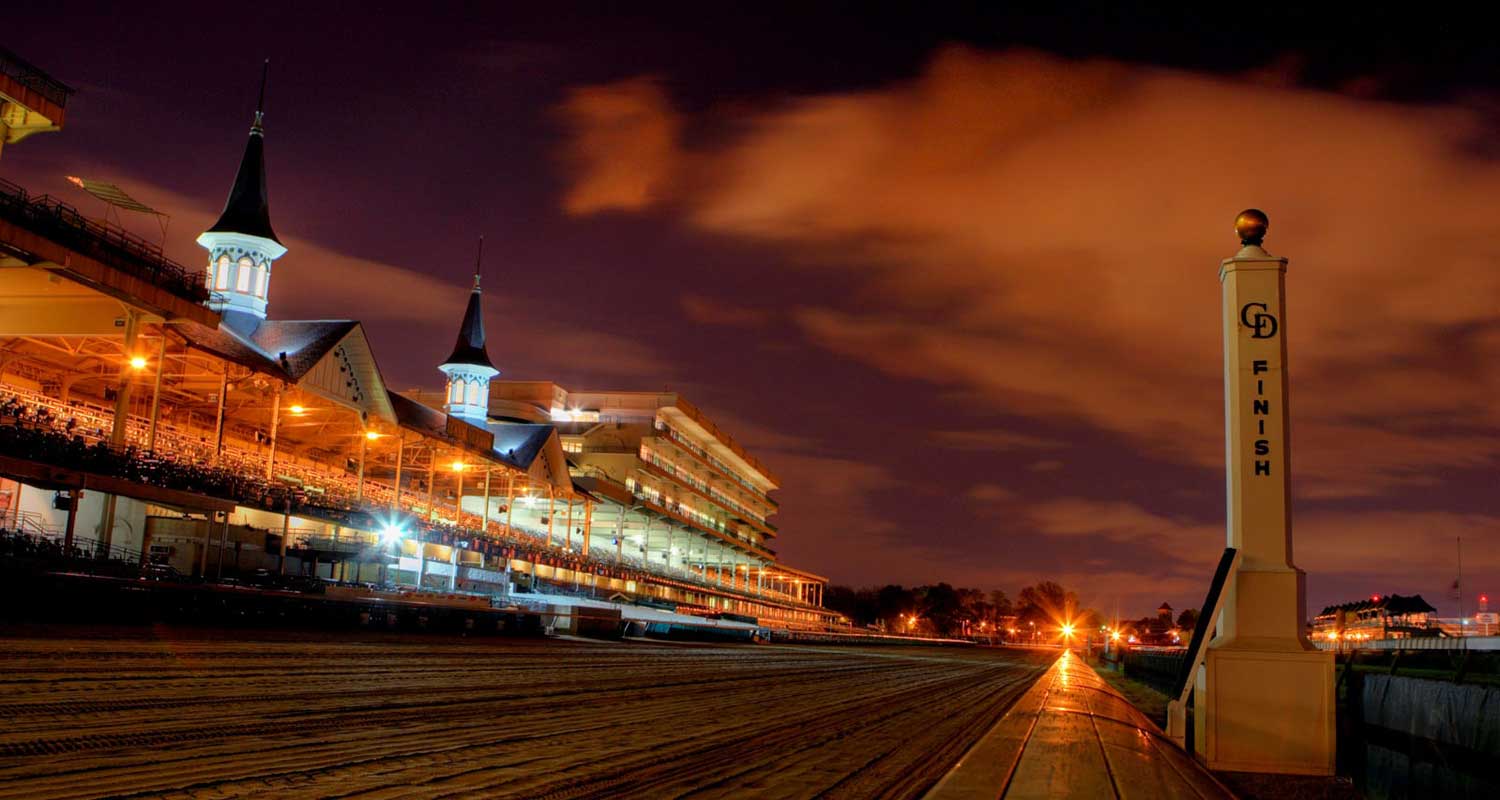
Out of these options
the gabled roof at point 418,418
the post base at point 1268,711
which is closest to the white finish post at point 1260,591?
the post base at point 1268,711

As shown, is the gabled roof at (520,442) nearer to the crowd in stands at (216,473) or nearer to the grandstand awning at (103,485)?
the crowd in stands at (216,473)

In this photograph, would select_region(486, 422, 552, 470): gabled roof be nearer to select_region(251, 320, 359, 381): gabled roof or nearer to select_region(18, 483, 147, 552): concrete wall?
select_region(251, 320, 359, 381): gabled roof

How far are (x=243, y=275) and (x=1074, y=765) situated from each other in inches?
2080

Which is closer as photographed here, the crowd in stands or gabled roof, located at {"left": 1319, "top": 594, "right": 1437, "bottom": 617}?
the crowd in stands

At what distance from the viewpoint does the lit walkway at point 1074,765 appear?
7055 millimetres

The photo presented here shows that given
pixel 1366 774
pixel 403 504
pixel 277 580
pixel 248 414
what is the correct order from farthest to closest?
1. pixel 403 504
2. pixel 248 414
3. pixel 277 580
4. pixel 1366 774

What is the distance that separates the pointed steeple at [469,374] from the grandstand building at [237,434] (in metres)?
0.16

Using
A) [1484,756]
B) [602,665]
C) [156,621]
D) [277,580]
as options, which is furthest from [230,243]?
[1484,756]

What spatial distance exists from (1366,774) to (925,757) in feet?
23.2

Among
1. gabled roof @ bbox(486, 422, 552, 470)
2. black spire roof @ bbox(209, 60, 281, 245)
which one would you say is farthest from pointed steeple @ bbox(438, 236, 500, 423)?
black spire roof @ bbox(209, 60, 281, 245)

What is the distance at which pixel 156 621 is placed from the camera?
2066cm

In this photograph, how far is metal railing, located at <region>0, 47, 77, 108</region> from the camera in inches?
1286

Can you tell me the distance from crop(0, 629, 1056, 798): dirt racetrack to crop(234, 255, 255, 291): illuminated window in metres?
40.2

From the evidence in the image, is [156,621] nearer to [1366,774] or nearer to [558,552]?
[1366,774]
